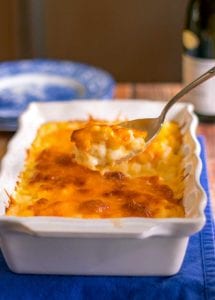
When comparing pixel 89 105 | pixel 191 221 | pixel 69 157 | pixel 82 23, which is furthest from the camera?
pixel 82 23

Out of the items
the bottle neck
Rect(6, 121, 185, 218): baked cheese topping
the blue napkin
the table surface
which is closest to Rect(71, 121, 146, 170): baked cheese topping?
Rect(6, 121, 185, 218): baked cheese topping

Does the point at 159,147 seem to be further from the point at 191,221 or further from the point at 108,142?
the point at 191,221

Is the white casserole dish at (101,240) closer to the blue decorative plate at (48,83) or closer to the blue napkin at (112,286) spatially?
the blue napkin at (112,286)

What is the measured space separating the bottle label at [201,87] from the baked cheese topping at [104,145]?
→ 0.46 metres

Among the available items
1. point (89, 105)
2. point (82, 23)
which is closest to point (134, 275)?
point (89, 105)

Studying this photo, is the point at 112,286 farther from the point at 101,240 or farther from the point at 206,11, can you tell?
the point at 206,11

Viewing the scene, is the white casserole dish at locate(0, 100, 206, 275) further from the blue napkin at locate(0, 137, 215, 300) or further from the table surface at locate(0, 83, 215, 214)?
the table surface at locate(0, 83, 215, 214)

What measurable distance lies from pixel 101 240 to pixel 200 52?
78 cm

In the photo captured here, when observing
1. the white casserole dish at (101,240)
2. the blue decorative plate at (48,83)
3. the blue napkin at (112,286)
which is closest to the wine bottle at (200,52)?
the blue decorative plate at (48,83)

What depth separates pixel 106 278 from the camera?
883mm

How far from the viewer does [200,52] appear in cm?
148

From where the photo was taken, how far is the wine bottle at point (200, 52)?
56.3 inches

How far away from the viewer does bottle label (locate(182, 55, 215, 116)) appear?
1.42 metres

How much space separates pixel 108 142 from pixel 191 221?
Result: 0.25 metres
